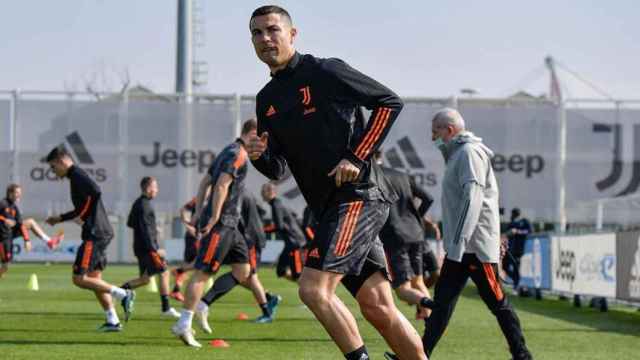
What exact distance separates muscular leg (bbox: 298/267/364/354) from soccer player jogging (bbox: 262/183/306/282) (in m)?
14.5

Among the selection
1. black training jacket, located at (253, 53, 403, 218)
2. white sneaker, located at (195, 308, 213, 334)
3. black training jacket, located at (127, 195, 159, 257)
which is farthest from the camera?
black training jacket, located at (127, 195, 159, 257)

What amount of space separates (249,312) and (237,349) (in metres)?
6.61

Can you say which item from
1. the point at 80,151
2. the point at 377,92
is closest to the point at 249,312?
the point at 377,92

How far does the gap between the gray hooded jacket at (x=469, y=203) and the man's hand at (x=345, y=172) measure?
286 centimetres

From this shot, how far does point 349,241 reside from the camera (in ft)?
25.2

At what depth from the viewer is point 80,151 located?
49.1 metres

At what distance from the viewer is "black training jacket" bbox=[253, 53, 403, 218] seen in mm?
7773

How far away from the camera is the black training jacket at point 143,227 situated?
63.5ft

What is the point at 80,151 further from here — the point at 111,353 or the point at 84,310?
the point at 111,353

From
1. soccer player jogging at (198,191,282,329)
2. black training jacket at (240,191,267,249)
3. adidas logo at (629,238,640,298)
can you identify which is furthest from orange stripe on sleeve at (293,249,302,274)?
adidas logo at (629,238,640,298)

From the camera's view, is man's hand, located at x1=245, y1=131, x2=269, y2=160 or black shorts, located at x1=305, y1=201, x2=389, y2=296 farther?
man's hand, located at x1=245, y1=131, x2=269, y2=160

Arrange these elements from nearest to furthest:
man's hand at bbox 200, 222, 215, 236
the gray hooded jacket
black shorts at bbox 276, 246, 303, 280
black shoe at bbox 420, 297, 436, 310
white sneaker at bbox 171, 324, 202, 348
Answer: the gray hooded jacket < black shoe at bbox 420, 297, 436, 310 < white sneaker at bbox 171, 324, 202, 348 < man's hand at bbox 200, 222, 215, 236 < black shorts at bbox 276, 246, 303, 280

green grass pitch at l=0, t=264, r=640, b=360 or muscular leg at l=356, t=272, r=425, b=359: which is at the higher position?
muscular leg at l=356, t=272, r=425, b=359

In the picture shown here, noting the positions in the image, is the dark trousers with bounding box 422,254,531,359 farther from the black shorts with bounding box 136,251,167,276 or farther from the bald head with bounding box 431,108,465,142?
the black shorts with bounding box 136,251,167,276
